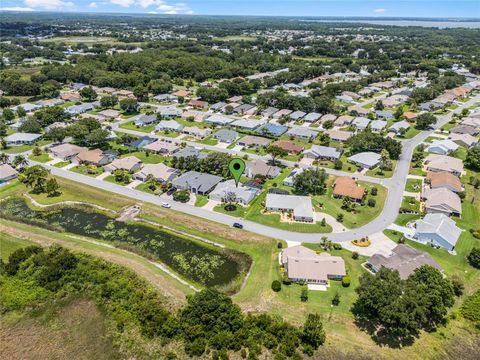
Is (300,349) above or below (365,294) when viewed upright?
below

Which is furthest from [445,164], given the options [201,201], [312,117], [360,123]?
[201,201]

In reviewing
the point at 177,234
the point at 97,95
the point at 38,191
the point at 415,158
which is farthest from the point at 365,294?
the point at 97,95

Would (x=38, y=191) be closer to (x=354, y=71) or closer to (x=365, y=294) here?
(x=365, y=294)

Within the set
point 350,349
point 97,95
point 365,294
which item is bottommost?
point 97,95

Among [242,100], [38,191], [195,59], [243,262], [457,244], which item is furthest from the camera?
[195,59]

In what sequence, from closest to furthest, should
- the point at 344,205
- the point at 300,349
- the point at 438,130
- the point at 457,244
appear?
the point at 300,349 → the point at 457,244 → the point at 344,205 → the point at 438,130

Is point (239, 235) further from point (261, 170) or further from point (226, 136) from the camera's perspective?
point (226, 136)
